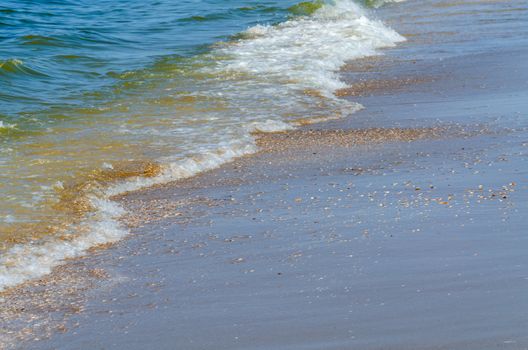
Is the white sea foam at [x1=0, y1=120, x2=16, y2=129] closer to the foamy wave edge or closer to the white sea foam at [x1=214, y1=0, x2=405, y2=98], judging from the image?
the foamy wave edge

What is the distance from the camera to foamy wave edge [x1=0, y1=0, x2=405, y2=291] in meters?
5.38

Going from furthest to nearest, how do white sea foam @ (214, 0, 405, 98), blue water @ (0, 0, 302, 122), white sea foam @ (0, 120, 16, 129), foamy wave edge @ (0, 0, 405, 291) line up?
1. blue water @ (0, 0, 302, 122)
2. white sea foam @ (214, 0, 405, 98)
3. white sea foam @ (0, 120, 16, 129)
4. foamy wave edge @ (0, 0, 405, 291)

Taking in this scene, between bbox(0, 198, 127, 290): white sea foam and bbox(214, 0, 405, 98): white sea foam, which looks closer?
bbox(0, 198, 127, 290): white sea foam

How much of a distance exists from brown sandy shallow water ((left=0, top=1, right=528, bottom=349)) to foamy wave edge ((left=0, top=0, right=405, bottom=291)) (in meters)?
0.15

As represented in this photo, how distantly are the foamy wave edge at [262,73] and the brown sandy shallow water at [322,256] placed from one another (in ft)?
0.51

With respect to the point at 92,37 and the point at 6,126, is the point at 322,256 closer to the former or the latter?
the point at 6,126

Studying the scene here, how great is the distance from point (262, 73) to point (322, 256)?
6.77 m

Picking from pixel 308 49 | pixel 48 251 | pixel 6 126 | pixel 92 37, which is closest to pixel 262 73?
pixel 308 49

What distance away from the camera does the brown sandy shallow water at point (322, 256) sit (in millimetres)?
4055

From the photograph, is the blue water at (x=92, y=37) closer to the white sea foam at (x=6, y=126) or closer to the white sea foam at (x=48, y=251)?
the white sea foam at (x=6, y=126)

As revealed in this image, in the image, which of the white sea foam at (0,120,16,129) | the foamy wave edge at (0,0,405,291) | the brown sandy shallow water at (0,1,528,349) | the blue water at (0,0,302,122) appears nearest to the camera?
the brown sandy shallow water at (0,1,528,349)

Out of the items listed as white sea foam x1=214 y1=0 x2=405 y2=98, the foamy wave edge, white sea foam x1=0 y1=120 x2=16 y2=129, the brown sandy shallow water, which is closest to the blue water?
white sea foam x1=0 y1=120 x2=16 y2=129

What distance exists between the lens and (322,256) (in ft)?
16.3

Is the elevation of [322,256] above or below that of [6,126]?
above
